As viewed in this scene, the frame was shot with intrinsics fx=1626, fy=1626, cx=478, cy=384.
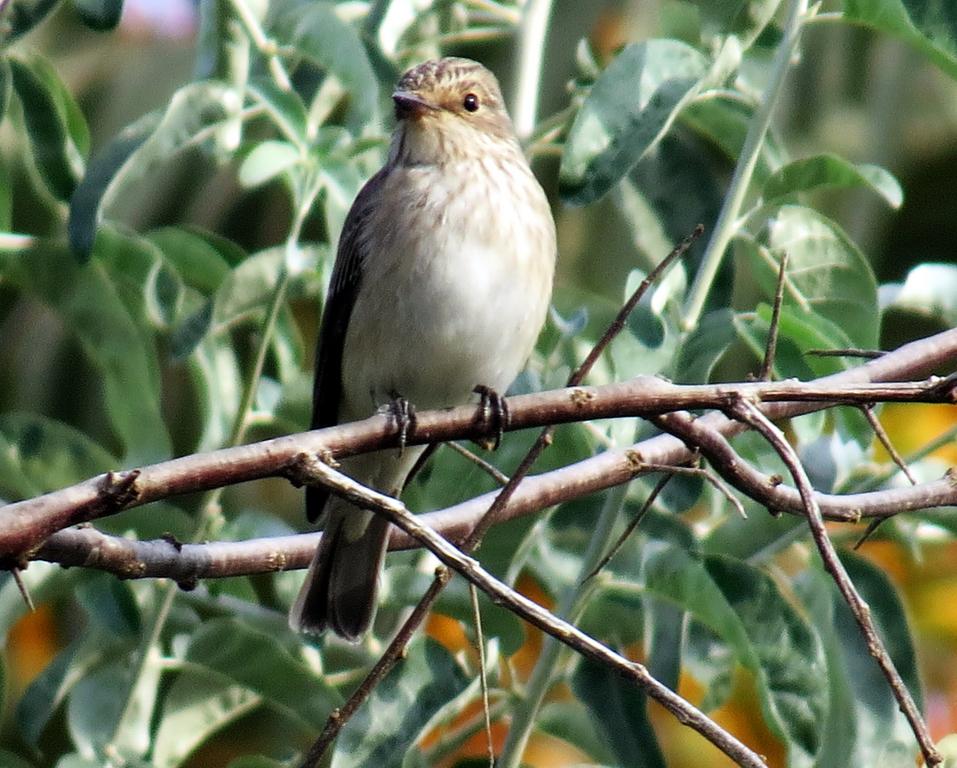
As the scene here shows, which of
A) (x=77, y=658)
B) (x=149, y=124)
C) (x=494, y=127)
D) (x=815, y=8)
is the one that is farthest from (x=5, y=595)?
(x=815, y=8)

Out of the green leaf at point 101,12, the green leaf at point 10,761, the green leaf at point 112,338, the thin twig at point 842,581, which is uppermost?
the green leaf at point 101,12

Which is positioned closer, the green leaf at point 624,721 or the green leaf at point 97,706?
the green leaf at point 624,721

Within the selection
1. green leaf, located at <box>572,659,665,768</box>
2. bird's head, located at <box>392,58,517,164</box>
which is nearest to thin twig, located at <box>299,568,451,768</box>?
green leaf, located at <box>572,659,665,768</box>

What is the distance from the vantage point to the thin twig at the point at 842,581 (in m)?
2.00

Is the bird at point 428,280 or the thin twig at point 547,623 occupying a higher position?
the thin twig at point 547,623

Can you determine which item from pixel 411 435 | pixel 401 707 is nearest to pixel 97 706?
pixel 401 707

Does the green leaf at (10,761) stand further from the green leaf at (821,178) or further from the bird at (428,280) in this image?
the green leaf at (821,178)

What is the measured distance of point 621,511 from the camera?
3.26 meters

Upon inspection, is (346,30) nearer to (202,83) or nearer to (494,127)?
(202,83)

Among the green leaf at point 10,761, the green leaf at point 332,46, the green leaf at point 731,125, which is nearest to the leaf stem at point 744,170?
the green leaf at point 731,125

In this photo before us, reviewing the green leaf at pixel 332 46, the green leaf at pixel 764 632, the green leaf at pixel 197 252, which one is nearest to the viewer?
the green leaf at pixel 764 632

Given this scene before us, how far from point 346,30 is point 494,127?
901 millimetres

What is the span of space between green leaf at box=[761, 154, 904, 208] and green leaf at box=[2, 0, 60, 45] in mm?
1540

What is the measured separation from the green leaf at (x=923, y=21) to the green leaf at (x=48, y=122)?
1.71 m
